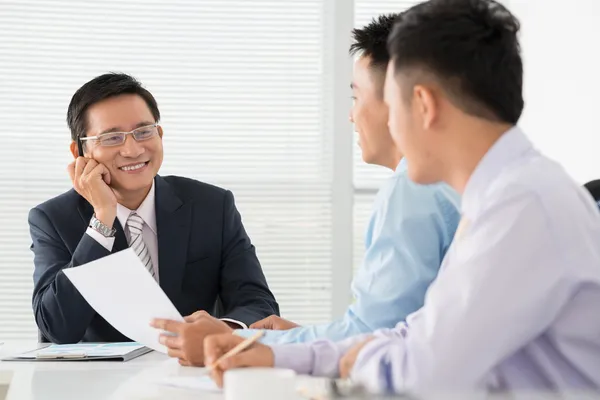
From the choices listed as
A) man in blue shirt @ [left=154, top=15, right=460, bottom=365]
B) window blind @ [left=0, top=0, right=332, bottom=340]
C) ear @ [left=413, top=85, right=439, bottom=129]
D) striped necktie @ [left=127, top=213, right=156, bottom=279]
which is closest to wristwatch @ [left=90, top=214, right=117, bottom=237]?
striped necktie @ [left=127, top=213, right=156, bottom=279]

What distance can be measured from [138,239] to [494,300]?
1.68 m

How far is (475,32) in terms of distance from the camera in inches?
51.8

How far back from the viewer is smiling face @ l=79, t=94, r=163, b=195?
261 cm

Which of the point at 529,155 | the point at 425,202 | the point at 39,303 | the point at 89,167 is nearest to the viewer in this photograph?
the point at 529,155

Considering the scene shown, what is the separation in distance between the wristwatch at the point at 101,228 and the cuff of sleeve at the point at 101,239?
0.01 meters

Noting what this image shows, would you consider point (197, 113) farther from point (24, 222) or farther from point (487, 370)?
point (487, 370)

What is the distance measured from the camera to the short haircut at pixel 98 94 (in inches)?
104

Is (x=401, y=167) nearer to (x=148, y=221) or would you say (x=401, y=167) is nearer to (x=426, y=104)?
(x=426, y=104)

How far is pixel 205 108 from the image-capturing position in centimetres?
459

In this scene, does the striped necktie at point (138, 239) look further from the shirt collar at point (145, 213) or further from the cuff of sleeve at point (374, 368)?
the cuff of sleeve at point (374, 368)

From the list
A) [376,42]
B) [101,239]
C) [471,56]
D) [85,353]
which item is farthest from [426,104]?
[101,239]

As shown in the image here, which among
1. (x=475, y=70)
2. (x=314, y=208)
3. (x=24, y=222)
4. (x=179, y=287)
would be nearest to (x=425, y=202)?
(x=475, y=70)

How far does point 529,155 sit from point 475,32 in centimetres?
22

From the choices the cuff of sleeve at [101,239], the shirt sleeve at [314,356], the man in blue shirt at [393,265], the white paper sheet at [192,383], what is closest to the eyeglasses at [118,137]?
the cuff of sleeve at [101,239]
